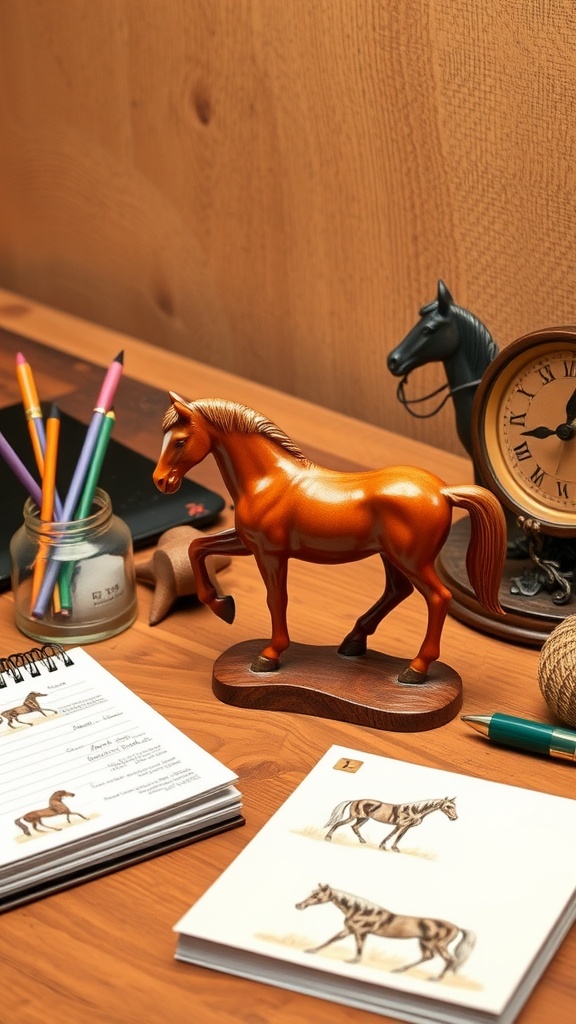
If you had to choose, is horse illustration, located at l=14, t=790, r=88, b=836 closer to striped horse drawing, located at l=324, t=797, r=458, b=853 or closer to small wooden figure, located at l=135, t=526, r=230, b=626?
striped horse drawing, located at l=324, t=797, r=458, b=853

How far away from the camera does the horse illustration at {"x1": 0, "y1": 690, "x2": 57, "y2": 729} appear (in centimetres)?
80

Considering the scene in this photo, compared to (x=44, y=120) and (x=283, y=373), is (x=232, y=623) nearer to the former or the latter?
(x=283, y=373)

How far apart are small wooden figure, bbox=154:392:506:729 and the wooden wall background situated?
368 millimetres

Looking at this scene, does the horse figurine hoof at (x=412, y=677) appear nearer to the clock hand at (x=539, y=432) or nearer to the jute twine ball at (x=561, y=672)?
the jute twine ball at (x=561, y=672)

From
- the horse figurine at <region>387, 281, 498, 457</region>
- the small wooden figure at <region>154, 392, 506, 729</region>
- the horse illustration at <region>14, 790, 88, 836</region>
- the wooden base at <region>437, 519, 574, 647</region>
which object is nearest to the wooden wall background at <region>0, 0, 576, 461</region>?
the horse figurine at <region>387, 281, 498, 457</region>

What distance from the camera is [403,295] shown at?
48.3 inches

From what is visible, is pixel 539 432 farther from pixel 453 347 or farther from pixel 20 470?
pixel 20 470

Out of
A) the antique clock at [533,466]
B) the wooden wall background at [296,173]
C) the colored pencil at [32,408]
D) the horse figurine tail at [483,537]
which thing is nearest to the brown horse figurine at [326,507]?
the horse figurine tail at [483,537]

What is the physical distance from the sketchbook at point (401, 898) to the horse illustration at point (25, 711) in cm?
19

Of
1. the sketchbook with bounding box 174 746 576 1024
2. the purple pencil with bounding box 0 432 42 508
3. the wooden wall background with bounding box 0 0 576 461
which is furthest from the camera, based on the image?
the wooden wall background with bounding box 0 0 576 461

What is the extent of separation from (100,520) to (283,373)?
539 mm

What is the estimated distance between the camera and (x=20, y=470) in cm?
94

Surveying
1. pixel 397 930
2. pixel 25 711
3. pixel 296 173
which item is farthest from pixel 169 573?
pixel 296 173

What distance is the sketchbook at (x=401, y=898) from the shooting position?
587 millimetres
